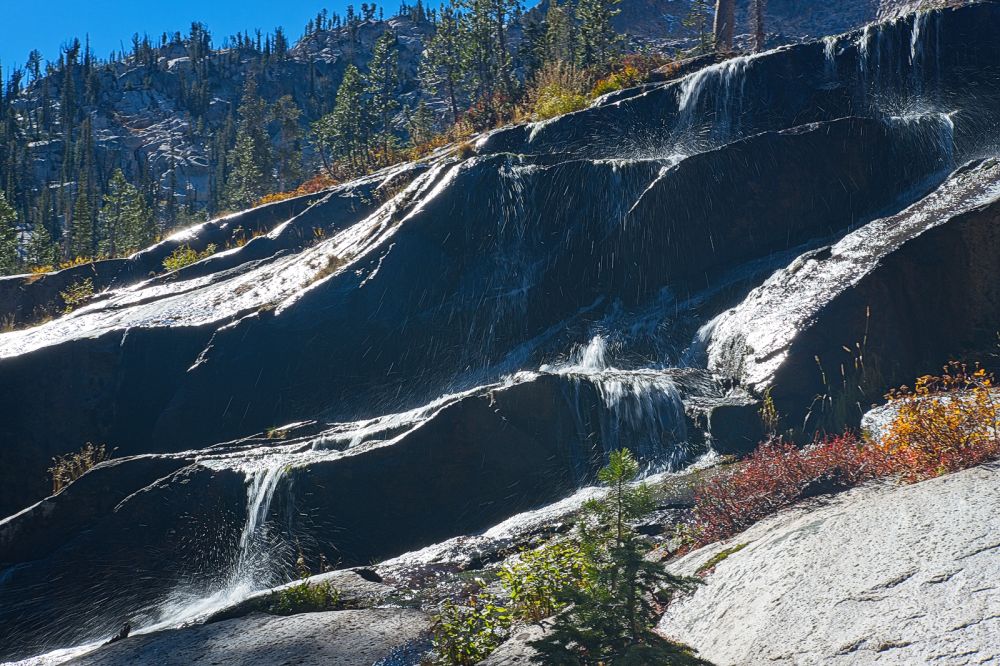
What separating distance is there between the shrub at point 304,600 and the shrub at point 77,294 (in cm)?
1417

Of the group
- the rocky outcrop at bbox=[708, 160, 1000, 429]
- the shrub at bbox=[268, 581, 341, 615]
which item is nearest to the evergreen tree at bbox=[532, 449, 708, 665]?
the shrub at bbox=[268, 581, 341, 615]

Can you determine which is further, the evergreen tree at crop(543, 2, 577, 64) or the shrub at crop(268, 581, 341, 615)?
the evergreen tree at crop(543, 2, 577, 64)

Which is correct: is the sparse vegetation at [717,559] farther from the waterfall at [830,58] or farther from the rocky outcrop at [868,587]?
the waterfall at [830,58]

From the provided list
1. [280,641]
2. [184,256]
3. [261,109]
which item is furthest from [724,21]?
[261,109]

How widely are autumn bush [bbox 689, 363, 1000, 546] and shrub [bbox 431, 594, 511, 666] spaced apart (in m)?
1.86

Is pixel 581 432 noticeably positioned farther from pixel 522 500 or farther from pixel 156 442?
pixel 156 442

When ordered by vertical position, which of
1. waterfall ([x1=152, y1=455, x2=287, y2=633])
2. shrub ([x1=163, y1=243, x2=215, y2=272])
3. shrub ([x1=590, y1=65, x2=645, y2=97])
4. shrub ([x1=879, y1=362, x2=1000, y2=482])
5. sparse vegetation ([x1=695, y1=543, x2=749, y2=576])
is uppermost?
shrub ([x1=590, y1=65, x2=645, y2=97])

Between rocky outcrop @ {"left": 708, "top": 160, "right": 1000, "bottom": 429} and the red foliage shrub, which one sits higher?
rocky outcrop @ {"left": 708, "top": 160, "right": 1000, "bottom": 429}

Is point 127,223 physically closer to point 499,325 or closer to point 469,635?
point 499,325

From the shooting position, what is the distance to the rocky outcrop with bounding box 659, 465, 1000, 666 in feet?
11.8

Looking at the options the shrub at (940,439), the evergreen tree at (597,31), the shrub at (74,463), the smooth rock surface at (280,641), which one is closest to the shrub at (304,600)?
the smooth rock surface at (280,641)

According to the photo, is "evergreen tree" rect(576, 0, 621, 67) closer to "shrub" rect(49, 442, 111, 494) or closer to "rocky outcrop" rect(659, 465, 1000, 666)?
"shrub" rect(49, 442, 111, 494)

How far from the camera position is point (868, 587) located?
4.13 m

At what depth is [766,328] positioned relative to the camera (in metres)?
→ 11.1
